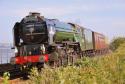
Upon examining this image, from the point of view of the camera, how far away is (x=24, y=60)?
66.1ft

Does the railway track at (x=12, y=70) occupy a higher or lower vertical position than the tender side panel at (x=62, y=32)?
lower

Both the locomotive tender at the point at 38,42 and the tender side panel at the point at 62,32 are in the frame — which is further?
the tender side panel at the point at 62,32

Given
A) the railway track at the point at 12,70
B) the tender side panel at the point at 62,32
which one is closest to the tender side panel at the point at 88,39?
the tender side panel at the point at 62,32

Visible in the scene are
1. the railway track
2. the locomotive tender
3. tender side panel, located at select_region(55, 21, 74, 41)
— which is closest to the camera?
the locomotive tender

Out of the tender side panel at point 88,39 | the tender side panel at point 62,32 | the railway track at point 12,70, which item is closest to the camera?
the railway track at point 12,70

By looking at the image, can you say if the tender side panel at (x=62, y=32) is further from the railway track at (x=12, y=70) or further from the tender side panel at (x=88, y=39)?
the tender side panel at (x=88, y=39)

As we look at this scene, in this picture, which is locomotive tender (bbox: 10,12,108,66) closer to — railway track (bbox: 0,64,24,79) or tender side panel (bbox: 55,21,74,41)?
tender side panel (bbox: 55,21,74,41)

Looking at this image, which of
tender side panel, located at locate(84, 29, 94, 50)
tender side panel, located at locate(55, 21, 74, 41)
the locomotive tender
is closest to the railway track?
the locomotive tender

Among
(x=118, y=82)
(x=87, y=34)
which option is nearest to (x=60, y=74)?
(x=118, y=82)

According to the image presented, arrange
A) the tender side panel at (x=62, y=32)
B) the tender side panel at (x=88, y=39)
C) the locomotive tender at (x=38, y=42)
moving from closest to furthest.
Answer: the locomotive tender at (x=38, y=42)
the tender side panel at (x=62, y=32)
the tender side panel at (x=88, y=39)

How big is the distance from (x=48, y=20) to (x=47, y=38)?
1472 mm

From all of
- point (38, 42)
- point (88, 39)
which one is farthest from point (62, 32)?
point (88, 39)

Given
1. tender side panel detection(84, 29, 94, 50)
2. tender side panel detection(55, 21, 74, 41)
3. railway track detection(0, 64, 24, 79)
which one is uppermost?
tender side panel detection(55, 21, 74, 41)

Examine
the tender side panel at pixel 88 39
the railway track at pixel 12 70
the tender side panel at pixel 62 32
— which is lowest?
the railway track at pixel 12 70
